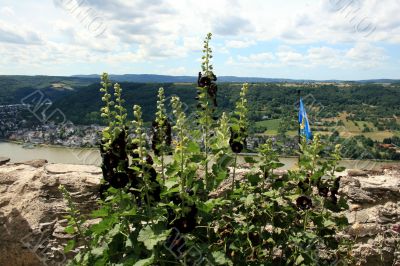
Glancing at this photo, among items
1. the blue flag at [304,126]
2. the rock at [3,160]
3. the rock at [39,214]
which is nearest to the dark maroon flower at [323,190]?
the blue flag at [304,126]

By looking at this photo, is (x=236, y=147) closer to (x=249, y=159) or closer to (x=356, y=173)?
(x=249, y=159)

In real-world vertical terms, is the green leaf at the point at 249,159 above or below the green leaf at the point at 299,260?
above

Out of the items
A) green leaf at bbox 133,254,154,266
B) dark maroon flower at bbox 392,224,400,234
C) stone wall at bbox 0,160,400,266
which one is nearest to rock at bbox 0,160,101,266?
stone wall at bbox 0,160,400,266

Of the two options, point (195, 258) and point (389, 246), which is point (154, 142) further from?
point (389, 246)

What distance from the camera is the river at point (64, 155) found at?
20.2 ft

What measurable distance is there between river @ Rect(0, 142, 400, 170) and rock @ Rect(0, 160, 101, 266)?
0.81 metres

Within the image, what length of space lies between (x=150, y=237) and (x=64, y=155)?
17.5 meters

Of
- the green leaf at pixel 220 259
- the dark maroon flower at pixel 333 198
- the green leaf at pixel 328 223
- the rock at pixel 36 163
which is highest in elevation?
the dark maroon flower at pixel 333 198

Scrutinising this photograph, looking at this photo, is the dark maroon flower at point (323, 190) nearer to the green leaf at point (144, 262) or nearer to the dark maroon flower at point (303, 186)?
the dark maroon flower at point (303, 186)

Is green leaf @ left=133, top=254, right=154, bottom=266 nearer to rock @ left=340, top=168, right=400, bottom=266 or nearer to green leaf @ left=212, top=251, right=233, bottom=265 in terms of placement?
green leaf @ left=212, top=251, right=233, bottom=265

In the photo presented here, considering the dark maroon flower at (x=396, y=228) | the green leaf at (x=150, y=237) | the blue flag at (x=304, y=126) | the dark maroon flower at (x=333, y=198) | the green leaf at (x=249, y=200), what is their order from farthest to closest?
the blue flag at (x=304, y=126) → the dark maroon flower at (x=396, y=228) → the dark maroon flower at (x=333, y=198) → the green leaf at (x=249, y=200) → the green leaf at (x=150, y=237)

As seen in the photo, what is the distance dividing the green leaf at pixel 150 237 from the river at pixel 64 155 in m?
2.76

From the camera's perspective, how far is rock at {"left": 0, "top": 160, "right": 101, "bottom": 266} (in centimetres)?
456

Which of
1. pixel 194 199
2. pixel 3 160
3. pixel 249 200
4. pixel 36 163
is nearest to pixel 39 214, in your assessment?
pixel 36 163
